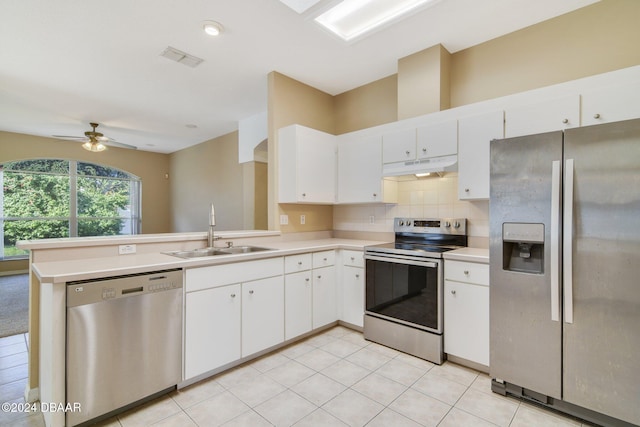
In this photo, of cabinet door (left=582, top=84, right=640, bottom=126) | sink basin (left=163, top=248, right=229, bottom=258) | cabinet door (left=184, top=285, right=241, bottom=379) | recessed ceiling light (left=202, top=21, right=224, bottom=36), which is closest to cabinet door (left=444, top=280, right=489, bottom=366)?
cabinet door (left=582, top=84, right=640, bottom=126)

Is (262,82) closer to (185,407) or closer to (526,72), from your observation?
(526,72)

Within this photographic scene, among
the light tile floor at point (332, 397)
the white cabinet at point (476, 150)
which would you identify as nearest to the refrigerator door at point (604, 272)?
the light tile floor at point (332, 397)

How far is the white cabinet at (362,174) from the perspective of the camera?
10.6 feet

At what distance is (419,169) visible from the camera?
2.84 meters

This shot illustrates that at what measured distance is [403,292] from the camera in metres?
2.65

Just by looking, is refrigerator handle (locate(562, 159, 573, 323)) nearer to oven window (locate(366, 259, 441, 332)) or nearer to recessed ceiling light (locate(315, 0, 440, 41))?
oven window (locate(366, 259, 441, 332))

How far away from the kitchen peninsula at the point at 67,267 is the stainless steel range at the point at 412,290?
281mm

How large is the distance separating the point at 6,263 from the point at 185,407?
6.82 metres

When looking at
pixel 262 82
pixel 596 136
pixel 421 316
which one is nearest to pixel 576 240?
pixel 596 136

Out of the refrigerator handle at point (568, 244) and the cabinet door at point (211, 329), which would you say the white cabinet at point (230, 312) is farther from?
the refrigerator handle at point (568, 244)

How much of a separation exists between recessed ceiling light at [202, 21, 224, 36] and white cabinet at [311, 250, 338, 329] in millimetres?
2218

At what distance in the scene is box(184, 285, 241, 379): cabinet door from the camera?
2082 mm

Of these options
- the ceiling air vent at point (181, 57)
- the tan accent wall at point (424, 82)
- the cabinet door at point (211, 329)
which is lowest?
the cabinet door at point (211, 329)

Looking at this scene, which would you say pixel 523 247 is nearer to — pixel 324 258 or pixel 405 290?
pixel 405 290
